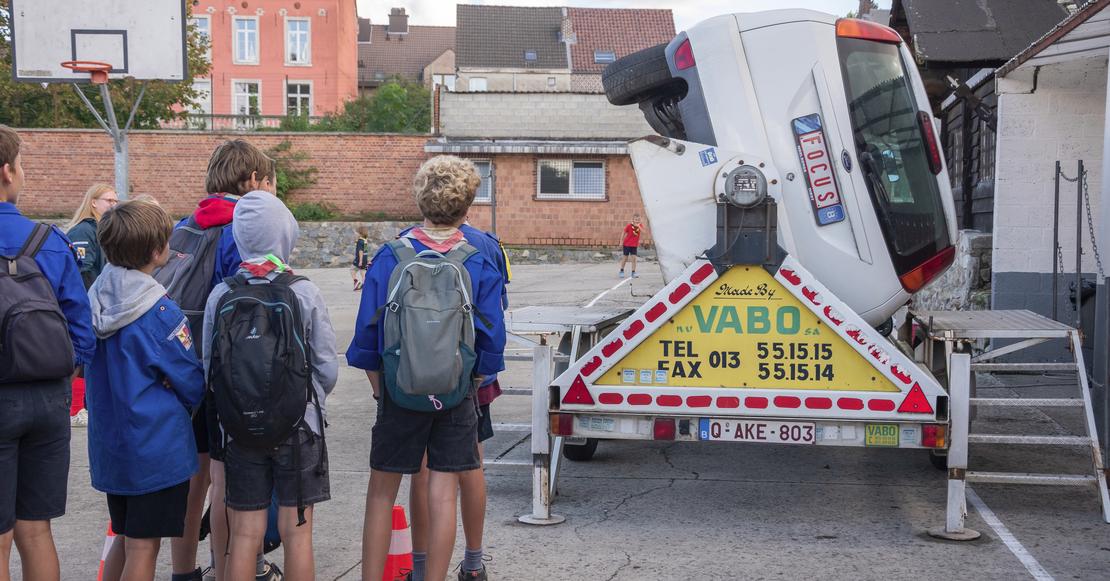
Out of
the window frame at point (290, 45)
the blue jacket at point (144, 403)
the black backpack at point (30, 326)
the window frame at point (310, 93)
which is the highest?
the window frame at point (290, 45)

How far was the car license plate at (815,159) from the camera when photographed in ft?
19.4

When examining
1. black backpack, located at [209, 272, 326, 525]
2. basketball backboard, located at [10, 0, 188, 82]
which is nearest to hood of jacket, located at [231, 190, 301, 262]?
black backpack, located at [209, 272, 326, 525]

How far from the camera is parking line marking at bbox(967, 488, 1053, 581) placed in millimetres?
5047

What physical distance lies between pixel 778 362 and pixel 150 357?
10.2ft

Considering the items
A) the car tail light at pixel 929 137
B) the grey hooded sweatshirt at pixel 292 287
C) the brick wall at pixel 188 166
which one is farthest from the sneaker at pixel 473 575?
the brick wall at pixel 188 166

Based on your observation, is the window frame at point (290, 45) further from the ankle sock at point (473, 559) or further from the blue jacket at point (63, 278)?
the blue jacket at point (63, 278)

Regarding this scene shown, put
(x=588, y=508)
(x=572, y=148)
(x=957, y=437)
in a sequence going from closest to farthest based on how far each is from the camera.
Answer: (x=957, y=437) < (x=588, y=508) < (x=572, y=148)

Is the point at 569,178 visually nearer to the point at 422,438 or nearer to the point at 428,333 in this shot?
the point at 422,438

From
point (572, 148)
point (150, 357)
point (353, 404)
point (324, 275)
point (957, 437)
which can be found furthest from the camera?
point (572, 148)

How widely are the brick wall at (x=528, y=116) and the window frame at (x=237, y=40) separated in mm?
24885

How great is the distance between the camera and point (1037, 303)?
11.4m

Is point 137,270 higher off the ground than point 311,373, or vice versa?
point 137,270

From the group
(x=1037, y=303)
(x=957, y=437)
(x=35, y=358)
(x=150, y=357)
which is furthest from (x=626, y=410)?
(x=1037, y=303)

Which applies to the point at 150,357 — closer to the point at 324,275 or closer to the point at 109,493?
the point at 109,493
